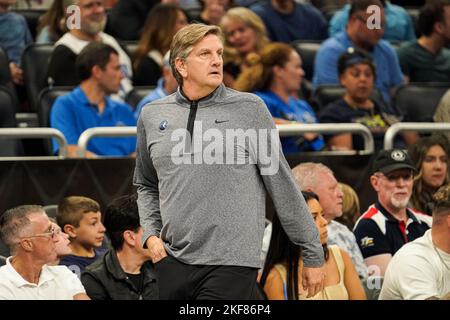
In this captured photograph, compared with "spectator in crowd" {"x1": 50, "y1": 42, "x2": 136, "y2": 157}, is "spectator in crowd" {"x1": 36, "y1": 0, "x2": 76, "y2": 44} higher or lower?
higher

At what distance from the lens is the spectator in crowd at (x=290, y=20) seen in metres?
9.98

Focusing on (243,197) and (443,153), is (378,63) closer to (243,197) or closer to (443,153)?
(443,153)

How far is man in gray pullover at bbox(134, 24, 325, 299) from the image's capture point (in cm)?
491

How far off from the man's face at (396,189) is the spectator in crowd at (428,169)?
0.87 ft

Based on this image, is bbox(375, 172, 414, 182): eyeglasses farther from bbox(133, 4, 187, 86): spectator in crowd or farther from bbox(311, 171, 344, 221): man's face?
bbox(133, 4, 187, 86): spectator in crowd

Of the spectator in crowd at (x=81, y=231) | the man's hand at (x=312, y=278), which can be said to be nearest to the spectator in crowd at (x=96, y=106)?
the spectator in crowd at (x=81, y=231)

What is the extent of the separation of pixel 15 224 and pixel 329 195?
70.3 inches

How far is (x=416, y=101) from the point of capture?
9.06 metres

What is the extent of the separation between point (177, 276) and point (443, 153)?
9.85ft

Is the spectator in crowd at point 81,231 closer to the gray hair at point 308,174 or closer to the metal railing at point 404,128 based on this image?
the gray hair at point 308,174

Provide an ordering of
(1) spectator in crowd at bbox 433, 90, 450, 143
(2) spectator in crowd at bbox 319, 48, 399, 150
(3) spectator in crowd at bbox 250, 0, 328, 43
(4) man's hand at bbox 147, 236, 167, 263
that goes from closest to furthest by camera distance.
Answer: (4) man's hand at bbox 147, 236, 167, 263, (2) spectator in crowd at bbox 319, 48, 399, 150, (1) spectator in crowd at bbox 433, 90, 450, 143, (3) spectator in crowd at bbox 250, 0, 328, 43

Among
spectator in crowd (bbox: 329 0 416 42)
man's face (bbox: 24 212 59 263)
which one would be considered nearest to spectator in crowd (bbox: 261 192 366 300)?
man's face (bbox: 24 212 59 263)

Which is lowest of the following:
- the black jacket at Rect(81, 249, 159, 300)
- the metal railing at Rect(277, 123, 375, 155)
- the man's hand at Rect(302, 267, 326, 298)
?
the black jacket at Rect(81, 249, 159, 300)
